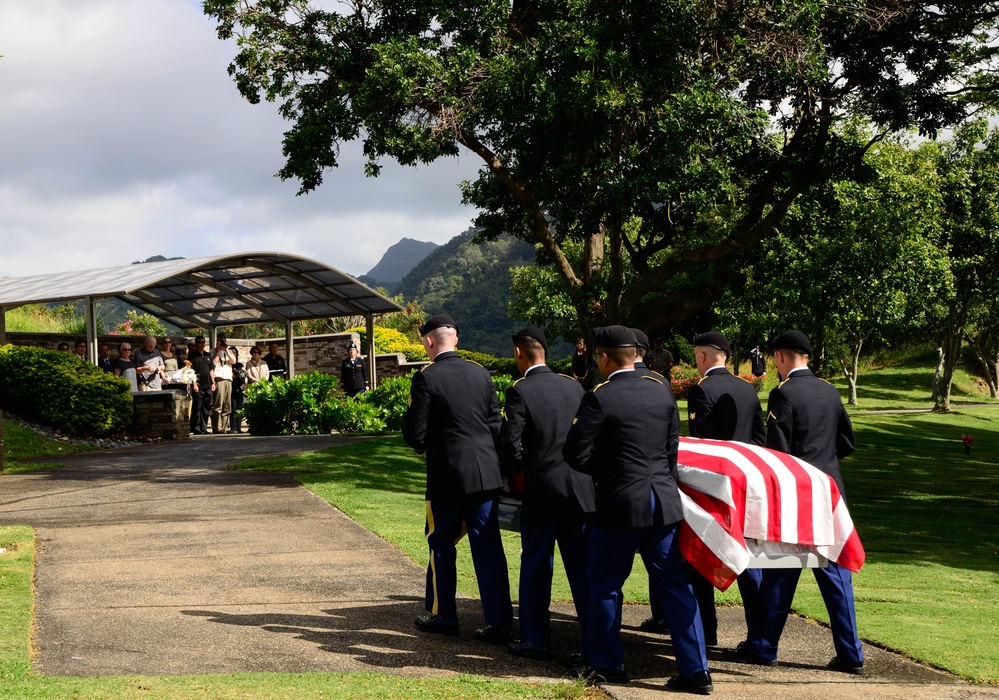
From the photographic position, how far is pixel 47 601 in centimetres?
696

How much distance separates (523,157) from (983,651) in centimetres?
1254

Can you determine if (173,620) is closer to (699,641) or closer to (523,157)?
(699,641)

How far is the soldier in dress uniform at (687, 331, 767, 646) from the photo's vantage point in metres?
6.66

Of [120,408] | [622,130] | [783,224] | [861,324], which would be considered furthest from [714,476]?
[861,324]

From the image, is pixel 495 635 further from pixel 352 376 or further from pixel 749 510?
pixel 352 376

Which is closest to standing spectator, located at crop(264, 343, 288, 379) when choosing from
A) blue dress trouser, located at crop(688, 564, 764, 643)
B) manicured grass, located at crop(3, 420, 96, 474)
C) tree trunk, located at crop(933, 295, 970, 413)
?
manicured grass, located at crop(3, 420, 96, 474)

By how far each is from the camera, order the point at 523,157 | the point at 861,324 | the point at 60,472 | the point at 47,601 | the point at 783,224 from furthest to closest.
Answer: the point at 861,324 < the point at 783,224 < the point at 523,157 < the point at 60,472 < the point at 47,601

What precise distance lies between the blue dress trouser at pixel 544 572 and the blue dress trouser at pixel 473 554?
28 cm

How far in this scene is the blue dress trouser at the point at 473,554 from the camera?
639 cm

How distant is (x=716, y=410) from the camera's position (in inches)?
269

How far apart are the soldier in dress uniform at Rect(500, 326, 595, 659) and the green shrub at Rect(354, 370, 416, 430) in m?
14.1

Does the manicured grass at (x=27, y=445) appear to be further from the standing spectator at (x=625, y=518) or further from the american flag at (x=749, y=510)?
the american flag at (x=749, y=510)

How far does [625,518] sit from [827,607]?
156 cm

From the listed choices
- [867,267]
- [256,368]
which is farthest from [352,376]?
[867,267]
